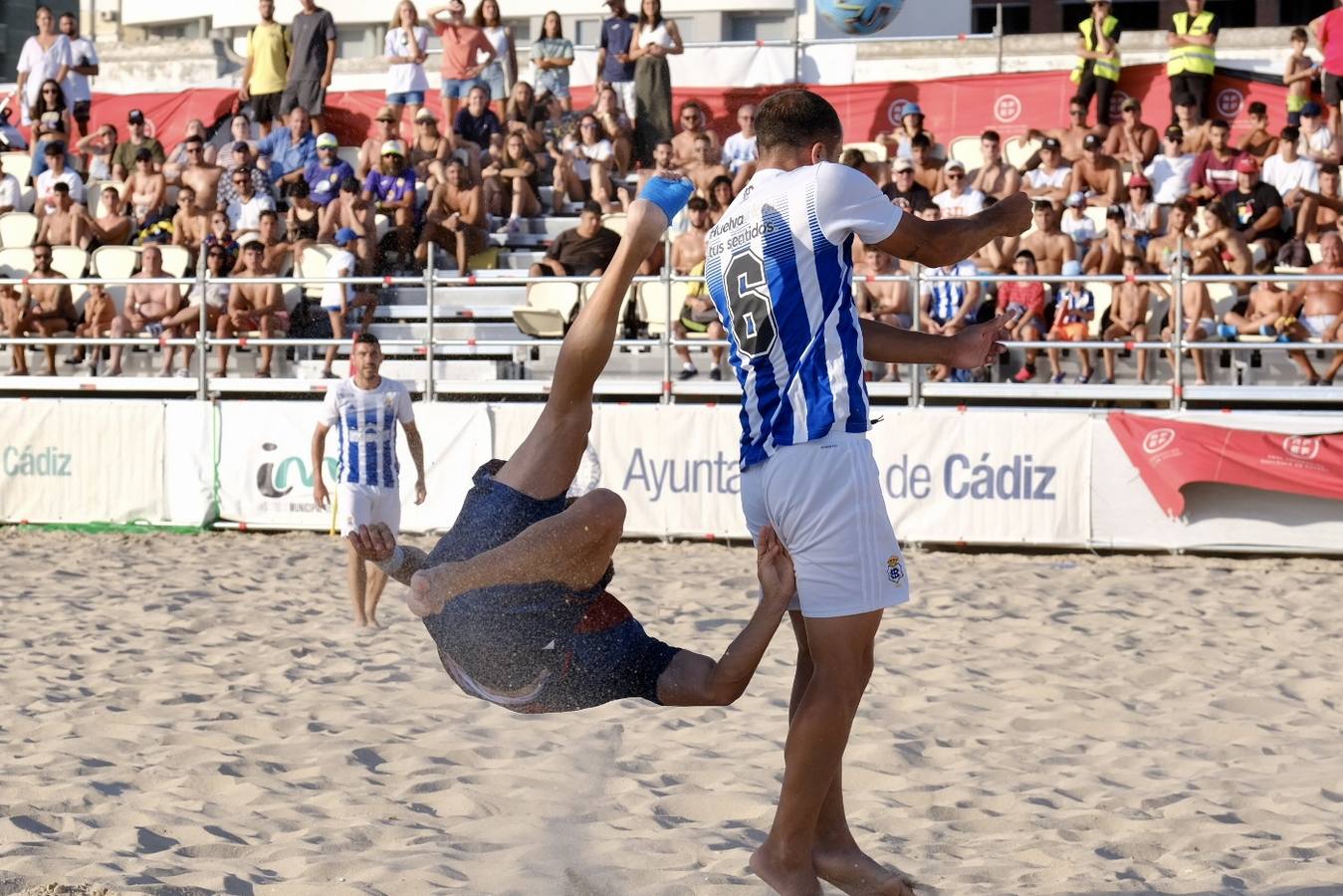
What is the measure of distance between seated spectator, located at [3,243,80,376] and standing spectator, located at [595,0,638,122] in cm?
529

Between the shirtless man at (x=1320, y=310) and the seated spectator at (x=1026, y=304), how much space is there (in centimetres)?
168

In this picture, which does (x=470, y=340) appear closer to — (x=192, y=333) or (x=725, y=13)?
(x=192, y=333)

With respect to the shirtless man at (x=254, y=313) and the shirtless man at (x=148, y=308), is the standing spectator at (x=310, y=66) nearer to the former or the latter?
the shirtless man at (x=148, y=308)

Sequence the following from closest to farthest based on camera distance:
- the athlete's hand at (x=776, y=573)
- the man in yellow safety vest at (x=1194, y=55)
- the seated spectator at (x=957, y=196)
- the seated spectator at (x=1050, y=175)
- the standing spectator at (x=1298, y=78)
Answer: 1. the athlete's hand at (x=776, y=573)
2. the seated spectator at (x=957, y=196)
3. the seated spectator at (x=1050, y=175)
4. the standing spectator at (x=1298, y=78)
5. the man in yellow safety vest at (x=1194, y=55)

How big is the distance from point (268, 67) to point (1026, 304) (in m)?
8.51

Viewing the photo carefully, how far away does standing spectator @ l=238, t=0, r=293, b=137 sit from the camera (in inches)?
623

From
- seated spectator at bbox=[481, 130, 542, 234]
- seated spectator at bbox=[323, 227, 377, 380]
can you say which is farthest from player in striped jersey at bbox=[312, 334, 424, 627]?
seated spectator at bbox=[481, 130, 542, 234]

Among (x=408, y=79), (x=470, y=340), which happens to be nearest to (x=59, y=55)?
(x=408, y=79)

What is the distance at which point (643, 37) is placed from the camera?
47.9ft

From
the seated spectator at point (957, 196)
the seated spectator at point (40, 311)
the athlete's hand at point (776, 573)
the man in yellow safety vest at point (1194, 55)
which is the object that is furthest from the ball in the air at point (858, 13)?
the athlete's hand at point (776, 573)

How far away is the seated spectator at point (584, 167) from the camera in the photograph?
14.5m

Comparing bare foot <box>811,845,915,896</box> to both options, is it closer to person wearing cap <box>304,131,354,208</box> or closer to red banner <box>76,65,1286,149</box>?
person wearing cap <box>304,131,354,208</box>

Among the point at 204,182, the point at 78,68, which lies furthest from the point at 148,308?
the point at 78,68

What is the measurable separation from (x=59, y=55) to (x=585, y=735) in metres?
13.3
